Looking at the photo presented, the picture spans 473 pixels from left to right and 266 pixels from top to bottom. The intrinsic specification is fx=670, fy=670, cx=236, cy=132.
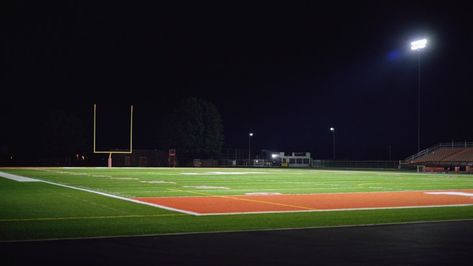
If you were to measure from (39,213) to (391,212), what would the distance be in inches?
310

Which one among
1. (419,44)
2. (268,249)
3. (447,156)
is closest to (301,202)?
(268,249)

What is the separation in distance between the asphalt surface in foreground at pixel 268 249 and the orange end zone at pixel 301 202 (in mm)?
4576

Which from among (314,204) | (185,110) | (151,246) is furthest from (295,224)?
(185,110)

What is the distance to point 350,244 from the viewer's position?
9828mm

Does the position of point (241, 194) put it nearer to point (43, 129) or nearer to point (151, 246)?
point (151, 246)

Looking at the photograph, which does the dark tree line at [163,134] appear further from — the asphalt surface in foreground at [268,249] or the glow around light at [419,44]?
the asphalt surface in foreground at [268,249]

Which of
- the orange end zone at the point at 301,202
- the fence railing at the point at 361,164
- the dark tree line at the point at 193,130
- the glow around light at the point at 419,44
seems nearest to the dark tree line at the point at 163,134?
the dark tree line at the point at 193,130

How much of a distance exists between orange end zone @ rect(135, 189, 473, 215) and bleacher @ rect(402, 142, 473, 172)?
3648 centimetres

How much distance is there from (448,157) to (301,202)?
4744cm

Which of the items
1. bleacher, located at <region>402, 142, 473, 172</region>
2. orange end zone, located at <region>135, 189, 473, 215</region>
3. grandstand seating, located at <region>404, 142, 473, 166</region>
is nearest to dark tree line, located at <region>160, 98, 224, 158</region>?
bleacher, located at <region>402, 142, 473, 172</region>

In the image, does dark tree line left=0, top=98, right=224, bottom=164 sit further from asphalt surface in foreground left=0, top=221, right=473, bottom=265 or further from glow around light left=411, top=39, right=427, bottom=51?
asphalt surface in foreground left=0, top=221, right=473, bottom=265

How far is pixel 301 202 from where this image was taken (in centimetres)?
1819

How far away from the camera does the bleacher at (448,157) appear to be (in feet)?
190

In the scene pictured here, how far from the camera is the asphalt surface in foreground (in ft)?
27.2
